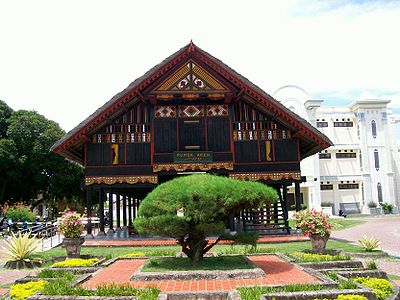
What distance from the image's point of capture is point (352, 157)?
164 ft

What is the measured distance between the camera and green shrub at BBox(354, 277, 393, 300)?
320 inches

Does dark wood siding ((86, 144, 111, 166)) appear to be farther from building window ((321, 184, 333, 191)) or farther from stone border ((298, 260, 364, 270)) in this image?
building window ((321, 184, 333, 191))

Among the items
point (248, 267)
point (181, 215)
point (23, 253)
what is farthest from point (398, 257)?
point (23, 253)

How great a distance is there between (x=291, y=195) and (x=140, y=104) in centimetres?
3130

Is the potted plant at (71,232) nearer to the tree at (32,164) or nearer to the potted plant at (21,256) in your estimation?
the potted plant at (21,256)

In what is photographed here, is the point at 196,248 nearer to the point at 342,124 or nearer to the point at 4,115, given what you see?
the point at 4,115

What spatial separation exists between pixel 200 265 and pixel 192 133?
12.1 meters

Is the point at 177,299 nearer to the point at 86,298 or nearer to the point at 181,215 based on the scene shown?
the point at 86,298

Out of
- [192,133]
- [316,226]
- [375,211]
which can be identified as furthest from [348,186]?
[316,226]

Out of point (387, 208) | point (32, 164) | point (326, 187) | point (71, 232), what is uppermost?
point (32, 164)

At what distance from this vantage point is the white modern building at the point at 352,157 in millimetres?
47531

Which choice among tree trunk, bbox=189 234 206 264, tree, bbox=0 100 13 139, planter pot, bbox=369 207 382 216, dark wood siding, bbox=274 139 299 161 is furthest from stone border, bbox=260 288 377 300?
planter pot, bbox=369 207 382 216


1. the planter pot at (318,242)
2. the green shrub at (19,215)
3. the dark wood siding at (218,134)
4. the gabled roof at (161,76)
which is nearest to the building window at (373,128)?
the gabled roof at (161,76)

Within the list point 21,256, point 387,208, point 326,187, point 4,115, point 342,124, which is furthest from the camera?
point 342,124
